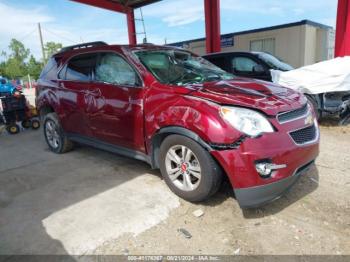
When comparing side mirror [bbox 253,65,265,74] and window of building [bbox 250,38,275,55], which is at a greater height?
window of building [bbox 250,38,275,55]

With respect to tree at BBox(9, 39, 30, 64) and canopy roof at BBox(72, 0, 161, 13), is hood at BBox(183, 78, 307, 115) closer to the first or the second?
canopy roof at BBox(72, 0, 161, 13)

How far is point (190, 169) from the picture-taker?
9.91 ft

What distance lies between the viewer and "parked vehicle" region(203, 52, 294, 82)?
23.4 feet

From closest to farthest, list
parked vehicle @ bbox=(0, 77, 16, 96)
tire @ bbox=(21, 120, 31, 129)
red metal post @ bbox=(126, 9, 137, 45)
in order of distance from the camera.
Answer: parked vehicle @ bbox=(0, 77, 16, 96), tire @ bbox=(21, 120, 31, 129), red metal post @ bbox=(126, 9, 137, 45)

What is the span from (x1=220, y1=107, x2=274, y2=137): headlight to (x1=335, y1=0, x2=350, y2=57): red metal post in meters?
6.96

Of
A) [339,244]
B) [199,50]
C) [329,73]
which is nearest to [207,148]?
[339,244]

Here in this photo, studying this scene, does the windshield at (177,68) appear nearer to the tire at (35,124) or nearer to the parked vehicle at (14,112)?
the parked vehicle at (14,112)

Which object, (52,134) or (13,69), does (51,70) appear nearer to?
(52,134)

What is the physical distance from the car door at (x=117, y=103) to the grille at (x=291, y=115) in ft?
4.98

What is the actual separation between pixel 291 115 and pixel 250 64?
4.84 m

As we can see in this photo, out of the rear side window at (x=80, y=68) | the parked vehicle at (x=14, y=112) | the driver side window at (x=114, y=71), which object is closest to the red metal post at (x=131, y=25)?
the parked vehicle at (x=14, y=112)

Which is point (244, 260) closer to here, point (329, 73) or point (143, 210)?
point (143, 210)

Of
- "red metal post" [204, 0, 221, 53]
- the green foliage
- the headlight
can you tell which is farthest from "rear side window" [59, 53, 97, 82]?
the green foliage

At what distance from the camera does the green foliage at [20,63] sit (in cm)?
5562
